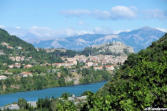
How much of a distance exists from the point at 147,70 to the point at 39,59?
10079 centimetres

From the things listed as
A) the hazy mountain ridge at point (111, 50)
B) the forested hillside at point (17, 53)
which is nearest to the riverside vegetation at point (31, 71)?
the forested hillside at point (17, 53)

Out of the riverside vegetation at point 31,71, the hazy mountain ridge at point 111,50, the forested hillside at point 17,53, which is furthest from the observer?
the hazy mountain ridge at point 111,50

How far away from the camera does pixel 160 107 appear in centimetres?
1331

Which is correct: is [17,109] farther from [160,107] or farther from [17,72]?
[17,72]

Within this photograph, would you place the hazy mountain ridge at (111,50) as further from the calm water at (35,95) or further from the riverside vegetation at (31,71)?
the calm water at (35,95)

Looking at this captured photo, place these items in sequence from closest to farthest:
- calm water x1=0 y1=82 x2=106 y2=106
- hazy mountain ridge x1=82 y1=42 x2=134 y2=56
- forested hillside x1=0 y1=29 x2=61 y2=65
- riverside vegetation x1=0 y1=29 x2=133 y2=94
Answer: calm water x1=0 y1=82 x2=106 y2=106
riverside vegetation x1=0 y1=29 x2=133 y2=94
forested hillside x1=0 y1=29 x2=61 y2=65
hazy mountain ridge x1=82 y1=42 x2=134 y2=56

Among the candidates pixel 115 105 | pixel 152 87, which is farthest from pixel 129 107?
pixel 152 87

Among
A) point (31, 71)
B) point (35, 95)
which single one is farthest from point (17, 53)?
point (35, 95)

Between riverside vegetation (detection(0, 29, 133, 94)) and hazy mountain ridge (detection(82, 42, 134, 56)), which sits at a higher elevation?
hazy mountain ridge (detection(82, 42, 134, 56))

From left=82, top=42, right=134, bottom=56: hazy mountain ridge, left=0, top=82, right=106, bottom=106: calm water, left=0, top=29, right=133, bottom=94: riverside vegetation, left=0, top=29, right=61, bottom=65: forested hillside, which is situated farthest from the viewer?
left=82, top=42, right=134, bottom=56: hazy mountain ridge

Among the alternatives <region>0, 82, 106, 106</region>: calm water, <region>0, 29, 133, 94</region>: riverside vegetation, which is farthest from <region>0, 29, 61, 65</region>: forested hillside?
<region>0, 82, 106, 106</region>: calm water

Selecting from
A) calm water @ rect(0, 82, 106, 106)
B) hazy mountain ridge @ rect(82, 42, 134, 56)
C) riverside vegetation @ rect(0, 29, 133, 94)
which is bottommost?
calm water @ rect(0, 82, 106, 106)

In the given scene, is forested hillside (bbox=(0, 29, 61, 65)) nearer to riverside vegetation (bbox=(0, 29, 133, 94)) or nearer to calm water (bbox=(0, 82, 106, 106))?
riverside vegetation (bbox=(0, 29, 133, 94))

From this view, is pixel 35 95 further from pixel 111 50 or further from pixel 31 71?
pixel 111 50
